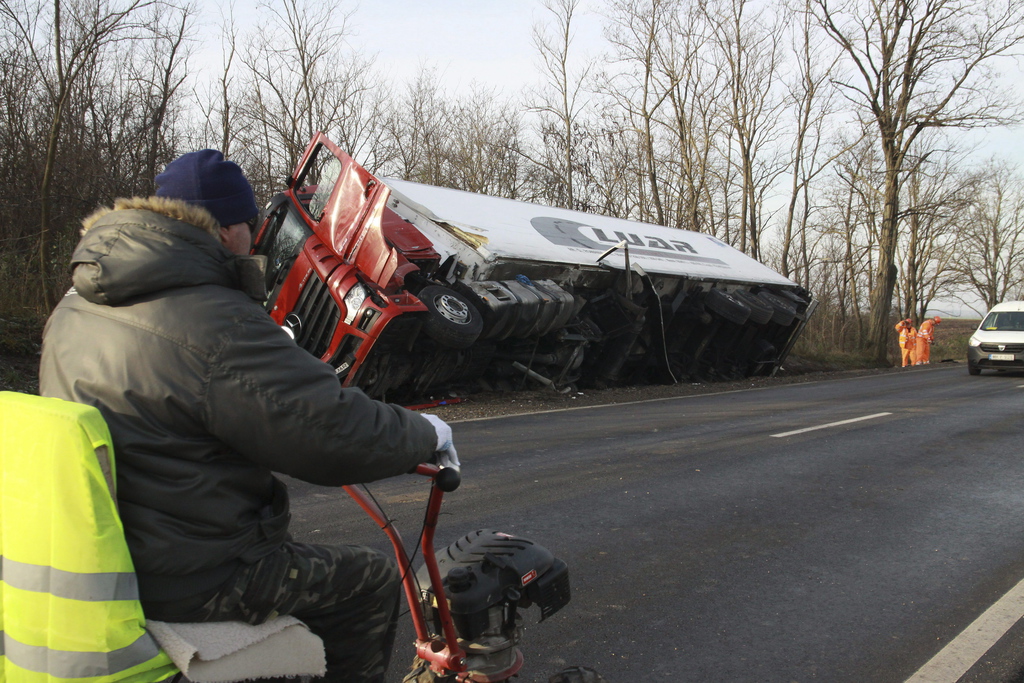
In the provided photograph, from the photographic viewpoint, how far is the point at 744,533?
15.7 ft

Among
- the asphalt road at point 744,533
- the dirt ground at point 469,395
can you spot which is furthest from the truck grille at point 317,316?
the asphalt road at point 744,533

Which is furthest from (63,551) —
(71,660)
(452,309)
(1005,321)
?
(1005,321)

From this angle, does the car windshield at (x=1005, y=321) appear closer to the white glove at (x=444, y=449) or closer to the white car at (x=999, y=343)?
the white car at (x=999, y=343)

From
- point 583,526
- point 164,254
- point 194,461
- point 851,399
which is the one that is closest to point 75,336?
point 164,254

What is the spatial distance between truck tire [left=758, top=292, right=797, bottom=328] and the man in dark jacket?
1491cm

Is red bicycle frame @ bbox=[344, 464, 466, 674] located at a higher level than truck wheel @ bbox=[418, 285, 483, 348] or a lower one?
lower

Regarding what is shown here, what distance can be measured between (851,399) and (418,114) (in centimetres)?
2228

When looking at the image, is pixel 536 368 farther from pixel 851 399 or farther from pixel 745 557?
pixel 745 557

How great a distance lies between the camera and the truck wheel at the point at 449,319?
9.03 meters

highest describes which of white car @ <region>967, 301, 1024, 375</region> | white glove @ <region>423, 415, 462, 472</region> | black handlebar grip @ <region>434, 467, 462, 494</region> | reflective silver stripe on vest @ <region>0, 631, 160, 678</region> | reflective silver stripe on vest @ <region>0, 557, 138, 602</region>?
white car @ <region>967, 301, 1024, 375</region>

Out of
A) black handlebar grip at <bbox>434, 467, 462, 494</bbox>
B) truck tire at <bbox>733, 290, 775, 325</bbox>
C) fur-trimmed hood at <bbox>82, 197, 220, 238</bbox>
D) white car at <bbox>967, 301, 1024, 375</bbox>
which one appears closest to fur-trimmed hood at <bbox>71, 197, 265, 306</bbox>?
fur-trimmed hood at <bbox>82, 197, 220, 238</bbox>

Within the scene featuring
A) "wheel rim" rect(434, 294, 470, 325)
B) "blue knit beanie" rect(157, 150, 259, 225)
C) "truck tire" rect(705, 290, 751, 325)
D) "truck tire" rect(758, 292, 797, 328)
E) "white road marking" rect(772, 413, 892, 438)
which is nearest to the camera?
"blue knit beanie" rect(157, 150, 259, 225)

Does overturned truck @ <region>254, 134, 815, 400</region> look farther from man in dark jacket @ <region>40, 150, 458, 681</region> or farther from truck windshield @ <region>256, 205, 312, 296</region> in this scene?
man in dark jacket @ <region>40, 150, 458, 681</region>

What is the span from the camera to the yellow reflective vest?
4.83 feet
